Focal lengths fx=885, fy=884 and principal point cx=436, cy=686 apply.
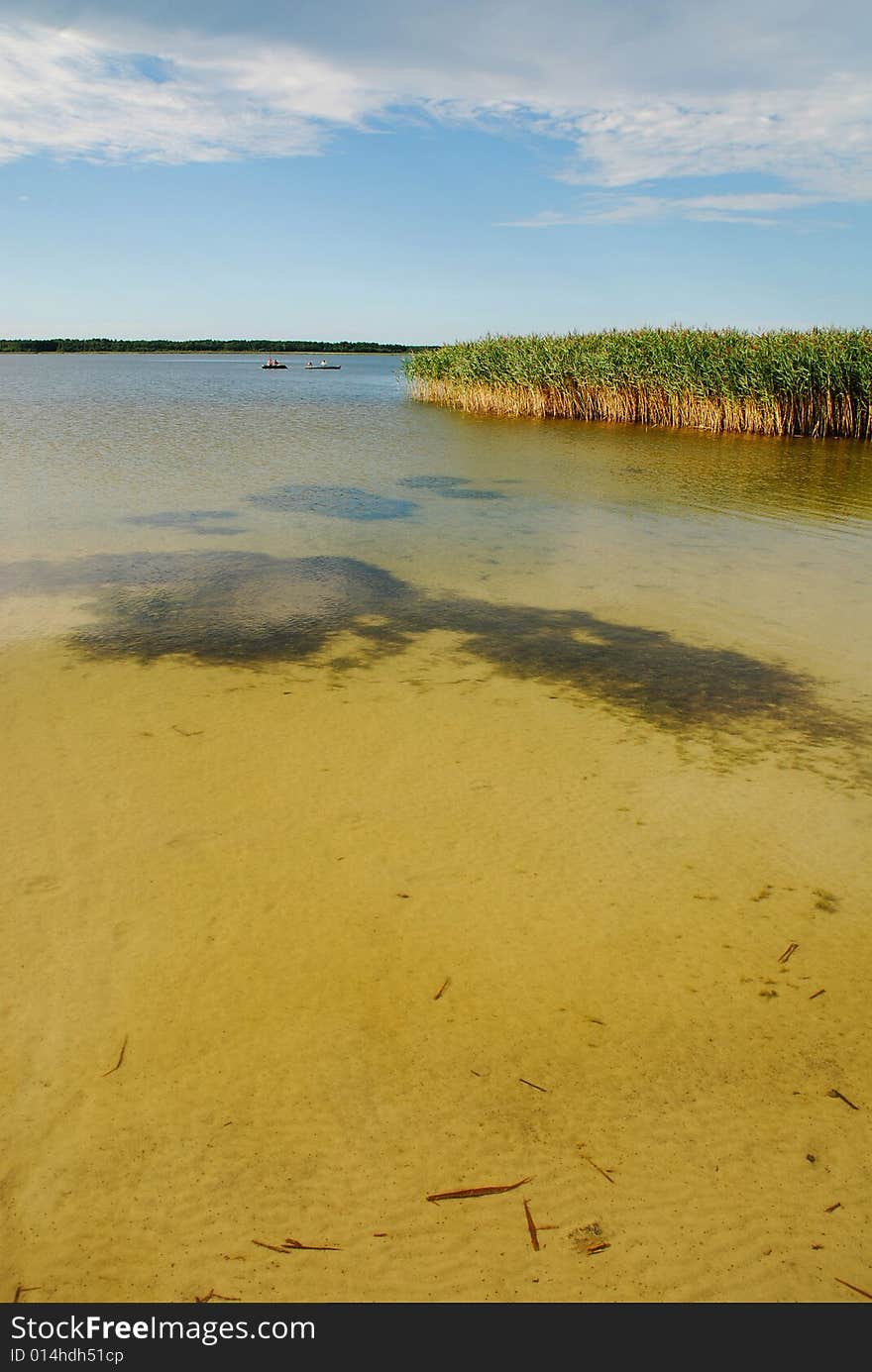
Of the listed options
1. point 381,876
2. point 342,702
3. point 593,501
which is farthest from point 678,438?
point 381,876

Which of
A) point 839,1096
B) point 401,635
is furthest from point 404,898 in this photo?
point 401,635

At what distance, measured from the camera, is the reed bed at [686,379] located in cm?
2378

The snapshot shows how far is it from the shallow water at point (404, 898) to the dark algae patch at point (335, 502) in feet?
12.3

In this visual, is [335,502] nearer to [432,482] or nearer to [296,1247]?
[432,482]

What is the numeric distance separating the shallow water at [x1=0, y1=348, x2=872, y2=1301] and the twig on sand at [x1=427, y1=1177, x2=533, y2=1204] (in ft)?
0.12

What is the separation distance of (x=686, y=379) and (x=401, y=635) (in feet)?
70.8

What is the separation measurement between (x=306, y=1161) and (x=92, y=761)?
10.5ft

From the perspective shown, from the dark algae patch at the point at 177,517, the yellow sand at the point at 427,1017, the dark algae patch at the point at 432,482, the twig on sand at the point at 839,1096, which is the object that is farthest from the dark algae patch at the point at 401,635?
the dark algae patch at the point at 432,482

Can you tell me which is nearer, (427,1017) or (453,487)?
(427,1017)

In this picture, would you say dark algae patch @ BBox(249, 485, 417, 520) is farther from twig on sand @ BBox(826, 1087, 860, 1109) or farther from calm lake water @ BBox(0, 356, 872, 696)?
twig on sand @ BBox(826, 1087, 860, 1109)

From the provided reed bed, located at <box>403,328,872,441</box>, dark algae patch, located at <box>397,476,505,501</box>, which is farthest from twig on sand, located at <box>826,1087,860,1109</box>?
reed bed, located at <box>403,328,872,441</box>

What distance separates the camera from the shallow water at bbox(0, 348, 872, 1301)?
264cm

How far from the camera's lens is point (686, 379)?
2606cm

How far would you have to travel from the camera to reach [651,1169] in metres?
2.76
